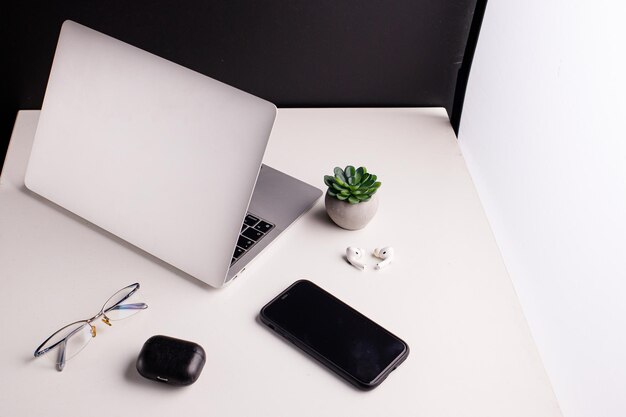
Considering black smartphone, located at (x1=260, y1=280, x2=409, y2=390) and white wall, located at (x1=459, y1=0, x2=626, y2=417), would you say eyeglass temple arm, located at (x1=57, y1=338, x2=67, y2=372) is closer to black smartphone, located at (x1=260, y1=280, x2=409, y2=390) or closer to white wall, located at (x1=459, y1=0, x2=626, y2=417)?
black smartphone, located at (x1=260, y1=280, x2=409, y2=390)

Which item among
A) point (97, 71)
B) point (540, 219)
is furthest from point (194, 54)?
point (540, 219)

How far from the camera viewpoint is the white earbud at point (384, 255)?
0.93 metres

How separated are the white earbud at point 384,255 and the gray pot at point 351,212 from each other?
56 millimetres

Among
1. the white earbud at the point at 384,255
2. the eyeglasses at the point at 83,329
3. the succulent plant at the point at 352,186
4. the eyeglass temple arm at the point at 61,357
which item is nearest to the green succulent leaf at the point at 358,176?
the succulent plant at the point at 352,186

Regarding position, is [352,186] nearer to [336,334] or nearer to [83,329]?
[336,334]

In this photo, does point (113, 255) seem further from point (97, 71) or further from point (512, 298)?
point (512, 298)

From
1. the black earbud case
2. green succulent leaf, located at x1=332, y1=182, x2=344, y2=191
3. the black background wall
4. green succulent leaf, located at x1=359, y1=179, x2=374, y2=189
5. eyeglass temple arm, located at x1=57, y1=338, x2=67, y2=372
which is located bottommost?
eyeglass temple arm, located at x1=57, y1=338, x2=67, y2=372

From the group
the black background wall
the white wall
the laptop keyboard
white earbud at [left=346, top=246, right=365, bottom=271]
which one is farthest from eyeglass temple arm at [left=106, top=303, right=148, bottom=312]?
the white wall

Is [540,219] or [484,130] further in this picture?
[484,130]

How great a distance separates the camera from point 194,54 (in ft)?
4.02

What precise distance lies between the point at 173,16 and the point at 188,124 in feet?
1.33

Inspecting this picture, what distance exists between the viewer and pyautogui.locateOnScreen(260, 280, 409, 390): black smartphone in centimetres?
77

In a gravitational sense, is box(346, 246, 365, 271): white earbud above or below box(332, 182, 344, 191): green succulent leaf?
below

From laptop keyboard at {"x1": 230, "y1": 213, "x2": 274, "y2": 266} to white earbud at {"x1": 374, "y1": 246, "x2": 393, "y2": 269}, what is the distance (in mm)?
160
